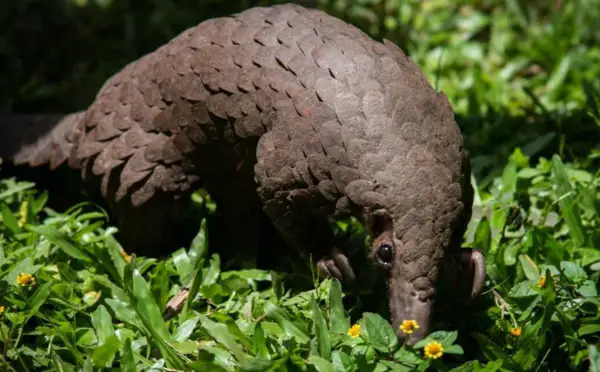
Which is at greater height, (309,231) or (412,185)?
(412,185)

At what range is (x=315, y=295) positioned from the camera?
3422 mm

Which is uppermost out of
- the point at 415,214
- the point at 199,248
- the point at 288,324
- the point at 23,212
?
the point at 415,214

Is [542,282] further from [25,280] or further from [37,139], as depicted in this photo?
[37,139]

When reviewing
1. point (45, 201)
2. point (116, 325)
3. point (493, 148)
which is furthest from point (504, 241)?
point (45, 201)

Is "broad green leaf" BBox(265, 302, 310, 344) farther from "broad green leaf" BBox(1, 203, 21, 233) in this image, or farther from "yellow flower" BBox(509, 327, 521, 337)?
"broad green leaf" BBox(1, 203, 21, 233)

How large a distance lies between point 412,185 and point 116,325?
1234 mm

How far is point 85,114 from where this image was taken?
3.87 meters

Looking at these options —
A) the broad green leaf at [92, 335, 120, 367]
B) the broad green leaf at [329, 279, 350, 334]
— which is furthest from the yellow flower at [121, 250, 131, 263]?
the broad green leaf at [329, 279, 350, 334]

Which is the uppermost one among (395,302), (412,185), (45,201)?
(412,185)

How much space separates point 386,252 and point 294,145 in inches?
19.6

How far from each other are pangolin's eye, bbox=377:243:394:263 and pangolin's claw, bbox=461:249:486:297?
0.29 metres

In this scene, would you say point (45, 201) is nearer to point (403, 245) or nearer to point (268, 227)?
point (268, 227)

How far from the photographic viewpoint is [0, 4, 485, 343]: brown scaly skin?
2.95 metres

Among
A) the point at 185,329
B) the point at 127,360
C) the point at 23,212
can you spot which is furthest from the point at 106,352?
the point at 23,212
